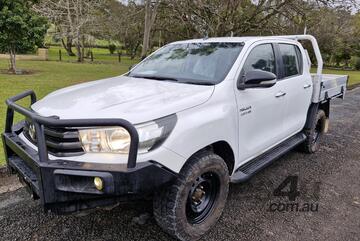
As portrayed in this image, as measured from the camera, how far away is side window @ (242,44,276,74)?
3598mm

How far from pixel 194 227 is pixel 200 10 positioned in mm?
12095

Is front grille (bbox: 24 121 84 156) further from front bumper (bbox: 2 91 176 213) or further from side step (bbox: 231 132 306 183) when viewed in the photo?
side step (bbox: 231 132 306 183)

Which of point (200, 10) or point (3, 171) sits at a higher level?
point (200, 10)

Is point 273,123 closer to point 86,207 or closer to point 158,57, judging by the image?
point 158,57

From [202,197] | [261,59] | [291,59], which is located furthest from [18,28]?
[202,197]

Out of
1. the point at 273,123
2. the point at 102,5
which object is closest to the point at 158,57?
the point at 273,123

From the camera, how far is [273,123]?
13.0 ft

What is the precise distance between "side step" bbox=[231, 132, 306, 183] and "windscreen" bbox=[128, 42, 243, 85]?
3.37 ft

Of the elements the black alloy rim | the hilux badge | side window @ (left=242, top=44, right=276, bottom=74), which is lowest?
the black alloy rim

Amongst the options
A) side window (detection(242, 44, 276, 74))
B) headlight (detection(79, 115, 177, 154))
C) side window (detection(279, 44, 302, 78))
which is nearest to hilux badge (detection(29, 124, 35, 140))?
headlight (detection(79, 115, 177, 154))

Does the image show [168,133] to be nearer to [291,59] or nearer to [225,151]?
[225,151]

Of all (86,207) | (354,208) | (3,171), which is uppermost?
(86,207)

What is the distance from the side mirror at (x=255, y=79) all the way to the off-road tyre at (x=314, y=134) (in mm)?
2318

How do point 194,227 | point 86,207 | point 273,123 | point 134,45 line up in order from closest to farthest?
1. point 86,207
2. point 194,227
3. point 273,123
4. point 134,45
